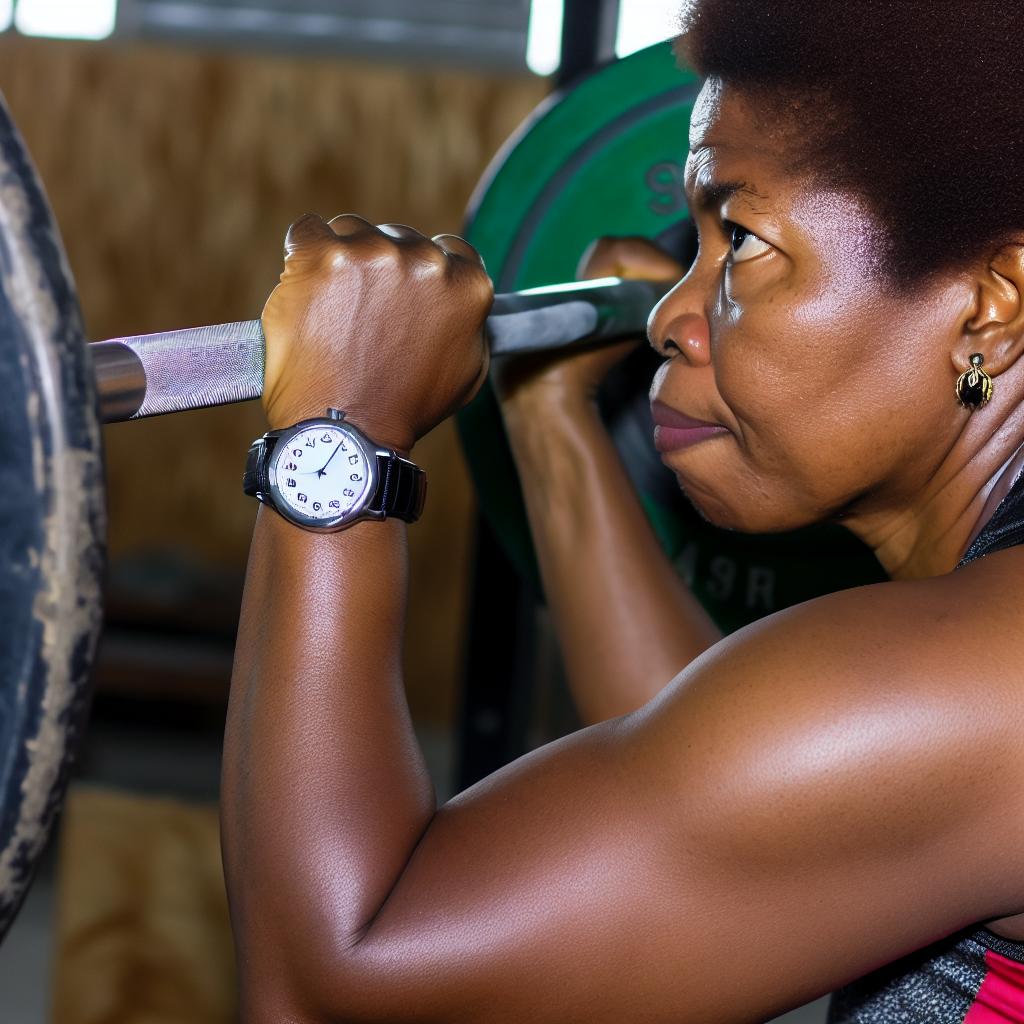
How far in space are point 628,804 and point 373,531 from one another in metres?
0.24

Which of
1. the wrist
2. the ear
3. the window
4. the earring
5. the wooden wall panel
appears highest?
the ear

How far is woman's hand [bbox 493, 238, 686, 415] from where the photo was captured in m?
1.28

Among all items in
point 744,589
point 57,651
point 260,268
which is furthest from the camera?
point 260,268

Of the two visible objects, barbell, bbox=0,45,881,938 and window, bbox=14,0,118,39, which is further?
window, bbox=14,0,118,39

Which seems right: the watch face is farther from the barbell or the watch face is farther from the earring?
the earring

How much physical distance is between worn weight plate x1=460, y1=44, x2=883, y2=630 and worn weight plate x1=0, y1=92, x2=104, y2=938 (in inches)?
36.3

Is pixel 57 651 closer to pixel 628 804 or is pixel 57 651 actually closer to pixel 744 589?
pixel 628 804

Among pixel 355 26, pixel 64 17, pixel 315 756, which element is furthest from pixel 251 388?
pixel 64 17

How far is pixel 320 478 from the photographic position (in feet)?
2.60

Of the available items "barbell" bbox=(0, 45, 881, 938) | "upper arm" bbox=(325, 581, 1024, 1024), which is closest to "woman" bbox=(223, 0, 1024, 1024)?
"upper arm" bbox=(325, 581, 1024, 1024)

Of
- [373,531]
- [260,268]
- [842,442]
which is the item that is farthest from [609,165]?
[260,268]

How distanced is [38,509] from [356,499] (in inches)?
12.9

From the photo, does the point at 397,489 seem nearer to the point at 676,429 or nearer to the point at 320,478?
the point at 320,478

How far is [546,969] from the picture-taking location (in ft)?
2.29
